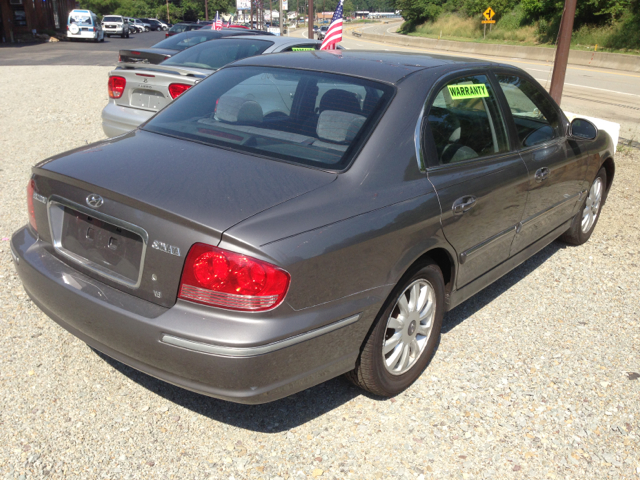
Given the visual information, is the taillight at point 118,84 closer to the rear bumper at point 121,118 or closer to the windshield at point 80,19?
the rear bumper at point 121,118

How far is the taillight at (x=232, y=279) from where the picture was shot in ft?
7.49

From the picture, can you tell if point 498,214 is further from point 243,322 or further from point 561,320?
point 243,322

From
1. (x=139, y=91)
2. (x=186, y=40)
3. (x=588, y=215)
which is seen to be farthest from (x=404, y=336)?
(x=186, y=40)

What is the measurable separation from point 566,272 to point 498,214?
1.74 m

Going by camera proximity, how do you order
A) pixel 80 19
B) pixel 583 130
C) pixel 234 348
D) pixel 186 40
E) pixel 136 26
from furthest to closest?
1. pixel 136 26
2. pixel 80 19
3. pixel 186 40
4. pixel 583 130
5. pixel 234 348

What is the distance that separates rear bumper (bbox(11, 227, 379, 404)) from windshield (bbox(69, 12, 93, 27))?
44850 mm

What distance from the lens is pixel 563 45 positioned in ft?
30.0

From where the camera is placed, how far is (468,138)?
3459 mm

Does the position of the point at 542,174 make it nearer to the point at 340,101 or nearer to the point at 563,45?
the point at 340,101

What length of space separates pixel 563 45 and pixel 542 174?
6118mm

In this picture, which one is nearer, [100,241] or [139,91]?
[100,241]

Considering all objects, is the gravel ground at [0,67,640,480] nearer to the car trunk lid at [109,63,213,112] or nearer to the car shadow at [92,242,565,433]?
the car shadow at [92,242,565,433]

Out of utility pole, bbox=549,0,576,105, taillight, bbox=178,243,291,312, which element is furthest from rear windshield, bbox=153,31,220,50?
taillight, bbox=178,243,291,312

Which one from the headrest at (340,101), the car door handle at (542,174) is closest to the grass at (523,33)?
the car door handle at (542,174)
